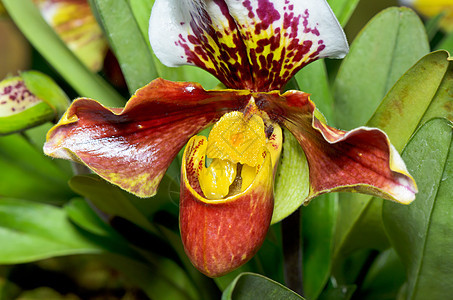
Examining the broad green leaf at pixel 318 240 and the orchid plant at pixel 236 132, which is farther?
the broad green leaf at pixel 318 240

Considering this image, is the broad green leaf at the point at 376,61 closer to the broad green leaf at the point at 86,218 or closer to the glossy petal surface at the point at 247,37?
the glossy petal surface at the point at 247,37

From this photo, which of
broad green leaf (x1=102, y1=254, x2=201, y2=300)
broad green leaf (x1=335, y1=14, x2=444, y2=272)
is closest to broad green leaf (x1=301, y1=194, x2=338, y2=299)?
broad green leaf (x1=335, y1=14, x2=444, y2=272)

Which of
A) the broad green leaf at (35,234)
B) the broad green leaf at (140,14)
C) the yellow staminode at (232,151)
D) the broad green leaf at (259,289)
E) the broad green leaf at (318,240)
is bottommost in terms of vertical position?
the broad green leaf at (318,240)

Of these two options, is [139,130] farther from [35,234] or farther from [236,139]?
[35,234]

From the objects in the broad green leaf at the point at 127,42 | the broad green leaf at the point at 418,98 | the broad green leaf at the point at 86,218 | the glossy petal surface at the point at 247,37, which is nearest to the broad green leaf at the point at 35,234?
the broad green leaf at the point at 86,218

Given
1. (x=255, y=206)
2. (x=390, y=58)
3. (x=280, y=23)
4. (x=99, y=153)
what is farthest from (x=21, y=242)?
(x=390, y=58)

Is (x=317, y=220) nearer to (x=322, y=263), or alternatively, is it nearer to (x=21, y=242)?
(x=322, y=263)
